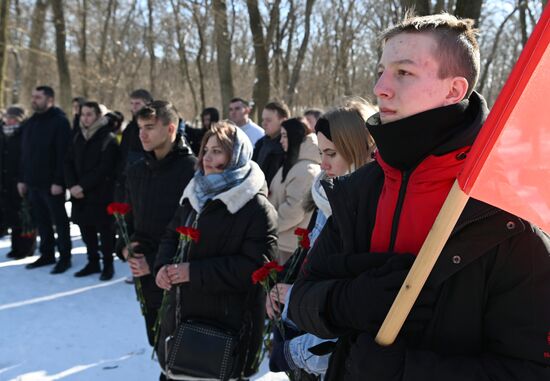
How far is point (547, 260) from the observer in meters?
1.20

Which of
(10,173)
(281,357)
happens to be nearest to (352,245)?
(281,357)

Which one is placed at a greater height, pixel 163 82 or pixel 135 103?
pixel 163 82

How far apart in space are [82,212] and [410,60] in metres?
5.63

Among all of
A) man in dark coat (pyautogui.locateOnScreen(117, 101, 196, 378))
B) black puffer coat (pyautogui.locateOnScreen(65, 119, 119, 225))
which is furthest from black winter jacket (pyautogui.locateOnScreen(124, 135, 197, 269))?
black puffer coat (pyautogui.locateOnScreen(65, 119, 119, 225))

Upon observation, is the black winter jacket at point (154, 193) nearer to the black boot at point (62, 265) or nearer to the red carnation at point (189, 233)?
the red carnation at point (189, 233)

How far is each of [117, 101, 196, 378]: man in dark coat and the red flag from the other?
2.64 meters

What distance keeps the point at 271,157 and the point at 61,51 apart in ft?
35.2

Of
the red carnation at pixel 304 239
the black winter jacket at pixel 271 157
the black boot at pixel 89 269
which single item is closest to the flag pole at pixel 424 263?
the red carnation at pixel 304 239

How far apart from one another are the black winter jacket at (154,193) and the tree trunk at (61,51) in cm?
1171

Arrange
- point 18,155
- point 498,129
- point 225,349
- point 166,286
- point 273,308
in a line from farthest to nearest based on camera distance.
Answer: point 18,155, point 166,286, point 225,349, point 273,308, point 498,129

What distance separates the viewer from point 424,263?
3.76 ft

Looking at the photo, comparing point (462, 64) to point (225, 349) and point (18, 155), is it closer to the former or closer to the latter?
point (225, 349)

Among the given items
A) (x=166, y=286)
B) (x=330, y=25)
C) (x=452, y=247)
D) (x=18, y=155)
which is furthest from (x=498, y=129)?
(x=330, y=25)

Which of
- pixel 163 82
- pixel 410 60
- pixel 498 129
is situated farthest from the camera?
pixel 163 82
